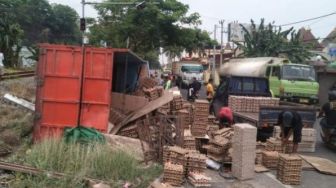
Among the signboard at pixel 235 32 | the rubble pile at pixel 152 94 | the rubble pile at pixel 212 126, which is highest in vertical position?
the signboard at pixel 235 32

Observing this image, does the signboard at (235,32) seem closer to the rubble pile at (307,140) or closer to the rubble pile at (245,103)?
the rubble pile at (245,103)

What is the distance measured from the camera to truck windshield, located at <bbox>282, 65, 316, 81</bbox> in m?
24.2

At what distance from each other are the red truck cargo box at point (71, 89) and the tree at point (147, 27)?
26.2 metres

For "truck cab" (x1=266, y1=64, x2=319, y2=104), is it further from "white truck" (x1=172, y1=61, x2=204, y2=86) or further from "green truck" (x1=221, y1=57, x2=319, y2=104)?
"white truck" (x1=172, y1=61, x2=204, y2=86)

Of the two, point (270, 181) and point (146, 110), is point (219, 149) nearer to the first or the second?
point (270, 181)

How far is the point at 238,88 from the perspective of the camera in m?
16.8

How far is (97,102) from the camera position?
38.4 ft

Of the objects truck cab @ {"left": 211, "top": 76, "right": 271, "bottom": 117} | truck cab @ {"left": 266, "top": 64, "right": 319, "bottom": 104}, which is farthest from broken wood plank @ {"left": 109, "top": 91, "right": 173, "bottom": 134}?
truck cab @ {"left": 266, "top": 64, "right": 319, "bottom": 104}

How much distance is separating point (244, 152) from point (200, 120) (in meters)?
2.69

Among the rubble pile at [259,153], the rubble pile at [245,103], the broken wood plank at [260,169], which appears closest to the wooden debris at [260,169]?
the broken wood plank at [260,169]

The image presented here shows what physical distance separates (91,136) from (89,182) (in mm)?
2844

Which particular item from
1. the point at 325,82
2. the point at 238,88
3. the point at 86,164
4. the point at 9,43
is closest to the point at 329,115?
the point at 238,88

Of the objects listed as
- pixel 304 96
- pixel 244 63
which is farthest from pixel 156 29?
pixel 304 96

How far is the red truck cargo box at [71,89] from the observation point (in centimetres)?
1162
